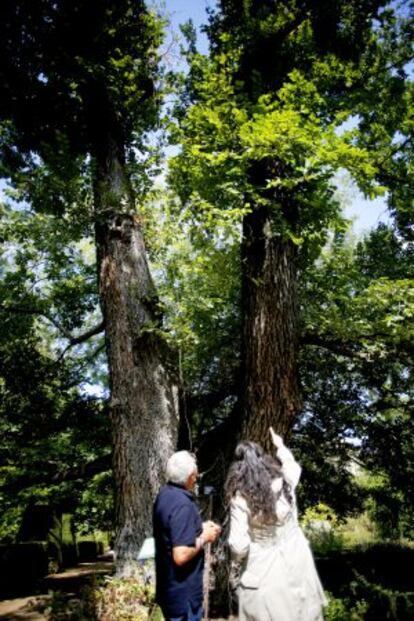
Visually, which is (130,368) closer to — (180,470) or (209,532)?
(180,470)

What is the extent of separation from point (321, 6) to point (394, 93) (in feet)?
5.62

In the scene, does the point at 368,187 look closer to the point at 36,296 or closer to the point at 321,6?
the point at 321,6

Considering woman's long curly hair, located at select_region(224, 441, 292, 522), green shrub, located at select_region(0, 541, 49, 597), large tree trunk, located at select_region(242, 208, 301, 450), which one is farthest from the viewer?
green shrub, located at select_region(0, 541, 49, 597)

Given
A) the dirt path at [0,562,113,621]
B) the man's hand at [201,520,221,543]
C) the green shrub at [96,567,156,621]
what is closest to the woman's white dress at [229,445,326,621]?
Result: the man's hand at [201,520,221,543]

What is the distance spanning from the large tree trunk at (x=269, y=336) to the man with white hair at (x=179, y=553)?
276 cm

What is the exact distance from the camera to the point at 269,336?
18.8 feet

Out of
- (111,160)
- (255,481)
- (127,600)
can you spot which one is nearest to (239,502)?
(255,481)

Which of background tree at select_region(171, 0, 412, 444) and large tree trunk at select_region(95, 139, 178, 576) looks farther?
large tree trunk at select_region(95, 139, 178, 576)

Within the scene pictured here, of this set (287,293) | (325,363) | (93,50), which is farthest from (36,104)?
(325,363)

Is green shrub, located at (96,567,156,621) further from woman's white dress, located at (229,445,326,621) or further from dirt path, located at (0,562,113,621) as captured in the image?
woman's white dress, located at (229,445,326,621)

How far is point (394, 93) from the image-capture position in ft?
23.4

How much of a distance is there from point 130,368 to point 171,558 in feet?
11.7

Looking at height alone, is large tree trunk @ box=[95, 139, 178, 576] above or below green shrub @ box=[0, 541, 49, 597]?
above

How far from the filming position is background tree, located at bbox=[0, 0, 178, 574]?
5918 millimetres
